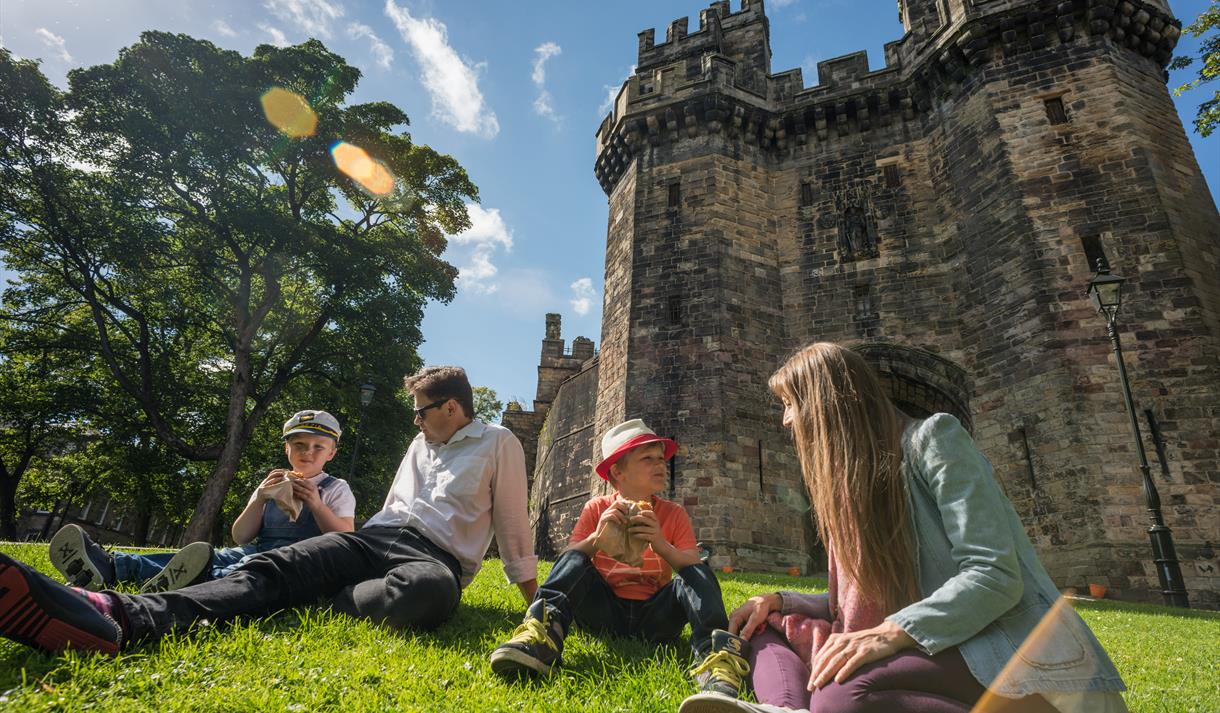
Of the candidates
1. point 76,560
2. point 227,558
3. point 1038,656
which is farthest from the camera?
point 227,558

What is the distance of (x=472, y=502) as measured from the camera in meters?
3.83

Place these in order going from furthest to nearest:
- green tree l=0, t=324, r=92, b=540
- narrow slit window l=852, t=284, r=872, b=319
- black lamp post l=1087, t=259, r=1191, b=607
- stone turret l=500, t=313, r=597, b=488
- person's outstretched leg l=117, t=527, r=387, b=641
→ stone turret l=500, t=313, r=597, b=488
green tree l=0, t=324, r=92, b=540
narrow slit window l=852, t=284, r=872, b=319
black lamp post l=1087, t=259, r=1191, b=607
person's outstretched leg l=117, t=527, r=387, b=641

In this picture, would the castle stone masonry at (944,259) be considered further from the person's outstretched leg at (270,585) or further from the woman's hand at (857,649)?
the woman's hand at (857,649)

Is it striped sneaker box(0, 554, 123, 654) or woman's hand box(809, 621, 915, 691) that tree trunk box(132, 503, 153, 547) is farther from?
woman's hand box(809, 621, 915, 691)

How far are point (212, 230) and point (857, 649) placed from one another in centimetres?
1960

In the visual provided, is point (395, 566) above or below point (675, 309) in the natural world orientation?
below

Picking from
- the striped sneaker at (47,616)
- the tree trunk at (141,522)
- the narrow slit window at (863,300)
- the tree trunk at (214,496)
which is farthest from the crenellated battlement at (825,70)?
the tree trunk at (141,522)

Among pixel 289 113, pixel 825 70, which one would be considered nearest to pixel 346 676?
pixel 825 70

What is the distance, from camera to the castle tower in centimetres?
1023

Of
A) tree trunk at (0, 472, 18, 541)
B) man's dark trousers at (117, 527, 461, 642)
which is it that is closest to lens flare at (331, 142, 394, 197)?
tree trunk at (0, 472, 18, 541)

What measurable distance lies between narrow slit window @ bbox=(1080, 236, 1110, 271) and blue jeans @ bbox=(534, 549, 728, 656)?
39.0 feet

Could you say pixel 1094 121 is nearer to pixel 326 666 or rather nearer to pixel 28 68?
pixel 326 666

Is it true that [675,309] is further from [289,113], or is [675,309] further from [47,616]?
[47,616]

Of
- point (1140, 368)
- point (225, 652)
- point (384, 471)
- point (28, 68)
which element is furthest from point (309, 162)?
point (1140, 368)
